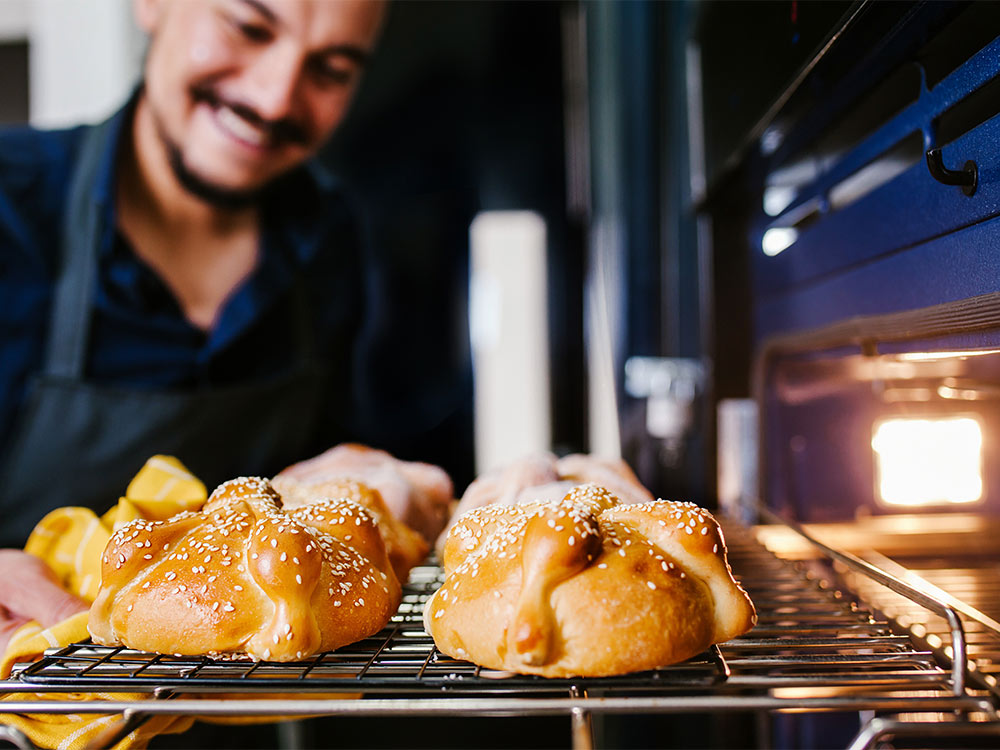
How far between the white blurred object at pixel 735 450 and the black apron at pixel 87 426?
51.8 inches

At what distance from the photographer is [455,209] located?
2.55 metres

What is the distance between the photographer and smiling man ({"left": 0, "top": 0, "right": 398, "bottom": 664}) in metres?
2.10

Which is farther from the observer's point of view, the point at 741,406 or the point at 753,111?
the point at 741,406

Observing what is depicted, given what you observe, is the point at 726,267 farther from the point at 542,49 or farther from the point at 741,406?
the point at 542,49

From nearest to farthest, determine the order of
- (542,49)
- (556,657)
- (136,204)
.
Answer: (556,657) → (136,204) → (542,49)

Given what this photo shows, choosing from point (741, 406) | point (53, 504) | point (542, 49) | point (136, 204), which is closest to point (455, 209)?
point (542, 49)

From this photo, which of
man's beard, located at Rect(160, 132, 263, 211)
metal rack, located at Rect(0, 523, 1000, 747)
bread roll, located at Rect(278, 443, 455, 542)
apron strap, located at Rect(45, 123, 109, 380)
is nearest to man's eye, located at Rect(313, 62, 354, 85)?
man's beard, located at Rect(160, 132, 263, 211)

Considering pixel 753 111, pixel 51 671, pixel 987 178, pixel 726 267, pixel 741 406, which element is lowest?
pixel 51 671

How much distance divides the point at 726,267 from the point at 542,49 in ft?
3.68

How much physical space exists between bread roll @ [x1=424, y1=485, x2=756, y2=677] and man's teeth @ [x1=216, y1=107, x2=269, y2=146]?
5.68ft

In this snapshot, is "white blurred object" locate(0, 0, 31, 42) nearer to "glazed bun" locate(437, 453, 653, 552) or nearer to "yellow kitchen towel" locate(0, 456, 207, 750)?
"yellow kitchen towel" locate(0, 456, 207, 750)

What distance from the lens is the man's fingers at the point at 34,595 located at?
1042 millimetres

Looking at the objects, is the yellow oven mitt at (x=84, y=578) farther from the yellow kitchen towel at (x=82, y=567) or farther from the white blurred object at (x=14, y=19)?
the white blurred object at (x=14, y=19)

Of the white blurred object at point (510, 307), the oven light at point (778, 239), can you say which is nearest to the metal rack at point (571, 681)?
the oven light at point (778, 239)
